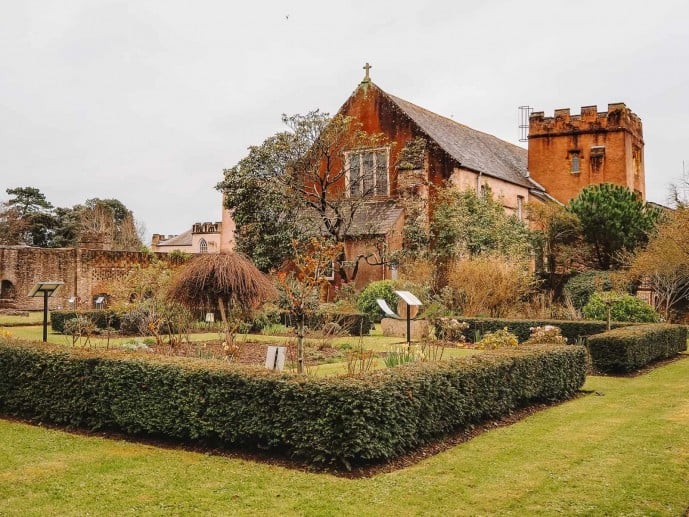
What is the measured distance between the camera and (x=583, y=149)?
129 ft

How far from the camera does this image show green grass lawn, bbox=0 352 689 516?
22.3ft

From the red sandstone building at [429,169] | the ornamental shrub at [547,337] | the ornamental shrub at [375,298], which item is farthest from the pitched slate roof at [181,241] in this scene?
the ornamental shrub at [547,337]

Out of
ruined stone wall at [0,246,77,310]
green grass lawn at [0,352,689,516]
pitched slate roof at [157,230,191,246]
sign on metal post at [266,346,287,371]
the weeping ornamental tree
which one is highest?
pitched slate roof at [157,230,191,246]

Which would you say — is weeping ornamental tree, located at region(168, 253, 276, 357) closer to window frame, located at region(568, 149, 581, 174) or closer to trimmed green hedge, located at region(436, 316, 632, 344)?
trimmed green hedge, located at region(436, 316, 632, 344)

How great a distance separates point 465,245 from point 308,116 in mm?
8619

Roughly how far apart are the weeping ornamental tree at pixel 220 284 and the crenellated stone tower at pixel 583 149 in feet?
90.1

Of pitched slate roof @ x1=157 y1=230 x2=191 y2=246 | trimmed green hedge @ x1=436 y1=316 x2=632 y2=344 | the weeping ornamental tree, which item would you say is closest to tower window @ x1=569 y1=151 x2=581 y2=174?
trimmed green hedge @ x1=436 y1=316 x2=632 y2=344

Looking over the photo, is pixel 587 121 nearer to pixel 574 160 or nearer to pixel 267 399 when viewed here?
pixel 574 160

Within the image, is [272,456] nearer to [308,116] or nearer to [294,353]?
[294,353]

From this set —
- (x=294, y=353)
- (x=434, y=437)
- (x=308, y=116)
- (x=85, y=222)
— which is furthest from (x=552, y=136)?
(x=85, y=222)

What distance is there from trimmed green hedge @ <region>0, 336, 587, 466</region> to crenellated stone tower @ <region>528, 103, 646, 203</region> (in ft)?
97.4

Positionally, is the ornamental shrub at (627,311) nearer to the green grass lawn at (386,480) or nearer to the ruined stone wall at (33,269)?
the green grass lawn at (386,480)

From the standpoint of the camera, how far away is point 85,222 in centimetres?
6206

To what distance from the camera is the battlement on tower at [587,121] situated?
3844 cm
